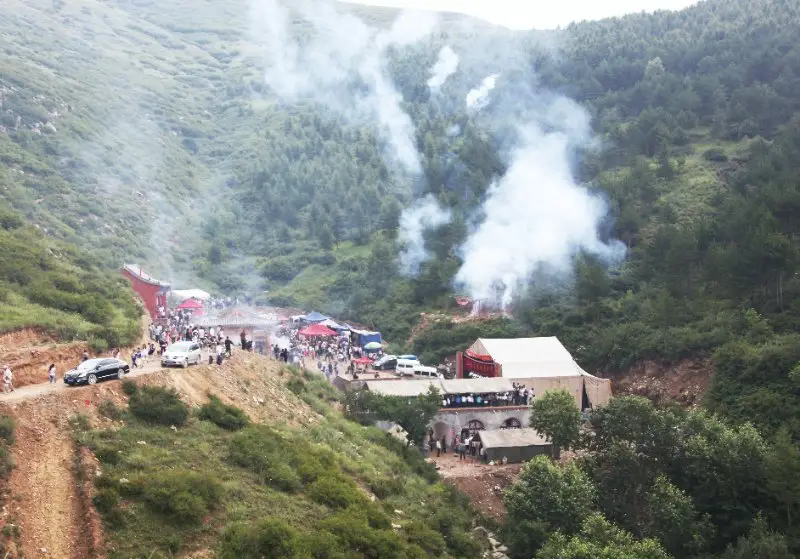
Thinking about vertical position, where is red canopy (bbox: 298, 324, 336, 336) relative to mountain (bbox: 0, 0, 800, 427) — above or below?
below

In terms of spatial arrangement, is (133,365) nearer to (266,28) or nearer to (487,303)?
(487,303)

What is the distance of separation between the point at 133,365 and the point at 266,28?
148140 mm

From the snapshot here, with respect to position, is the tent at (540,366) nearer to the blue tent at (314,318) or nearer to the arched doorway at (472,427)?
the arched doorway at (472,427)

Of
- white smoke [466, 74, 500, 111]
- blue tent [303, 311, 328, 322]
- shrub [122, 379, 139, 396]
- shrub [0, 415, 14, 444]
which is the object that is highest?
white smoke [466, 74, 500, 111]

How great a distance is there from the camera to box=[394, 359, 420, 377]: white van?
4425 cm

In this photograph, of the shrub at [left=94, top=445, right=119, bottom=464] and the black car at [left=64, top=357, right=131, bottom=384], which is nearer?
the shrub at [left=94, top=445, right=119, bottom=464]

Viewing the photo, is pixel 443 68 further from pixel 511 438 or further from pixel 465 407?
pixel 511 438

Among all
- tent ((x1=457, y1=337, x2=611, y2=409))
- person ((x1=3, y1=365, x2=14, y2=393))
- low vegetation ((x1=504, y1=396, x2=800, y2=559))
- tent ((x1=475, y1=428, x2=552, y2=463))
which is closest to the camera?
person ((x1=3, y1=365, x2=14, y2=393))

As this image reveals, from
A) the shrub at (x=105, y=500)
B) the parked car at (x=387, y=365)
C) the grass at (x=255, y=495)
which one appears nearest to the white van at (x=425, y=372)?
the parked car at (x=387, y=365)

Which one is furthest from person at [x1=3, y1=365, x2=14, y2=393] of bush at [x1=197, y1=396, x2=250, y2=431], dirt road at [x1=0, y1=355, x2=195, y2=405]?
bush at [x1=197, y1=396, x2=250, y2=431]

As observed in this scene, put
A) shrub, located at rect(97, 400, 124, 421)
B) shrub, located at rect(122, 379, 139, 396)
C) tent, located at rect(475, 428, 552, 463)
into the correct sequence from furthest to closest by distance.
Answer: tent, located at rect(475, 428, 552, 463)
shrub, located at rect(122, 379, 139, 396)
shrub, located at rect(97, 400, 124, 421)

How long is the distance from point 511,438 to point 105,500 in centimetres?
2236

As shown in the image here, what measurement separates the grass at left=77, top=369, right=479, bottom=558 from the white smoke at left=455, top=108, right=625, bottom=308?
2662 cm

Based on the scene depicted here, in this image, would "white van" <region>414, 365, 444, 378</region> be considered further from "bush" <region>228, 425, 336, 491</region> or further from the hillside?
"bush" <region>228, 425, 336, 491</region>
